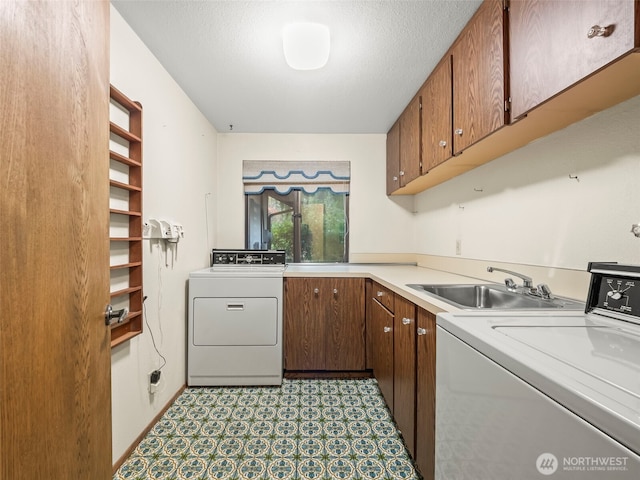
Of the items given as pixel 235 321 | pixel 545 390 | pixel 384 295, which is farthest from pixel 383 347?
pixel 545 390

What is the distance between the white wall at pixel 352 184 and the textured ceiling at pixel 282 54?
0.45 metres

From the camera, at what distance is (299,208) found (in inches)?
124

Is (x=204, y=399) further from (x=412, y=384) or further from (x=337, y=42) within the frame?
(x=337, y=42)

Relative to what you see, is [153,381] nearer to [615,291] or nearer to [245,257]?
[245,257]

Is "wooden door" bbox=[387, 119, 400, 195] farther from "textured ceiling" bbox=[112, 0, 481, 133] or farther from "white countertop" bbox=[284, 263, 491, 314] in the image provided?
"white countertop" bbox=[284, 263, 491, 314]

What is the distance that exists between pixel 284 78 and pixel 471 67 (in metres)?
1.15

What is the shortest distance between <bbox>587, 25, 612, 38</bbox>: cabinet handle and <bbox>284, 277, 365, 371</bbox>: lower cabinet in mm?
1891

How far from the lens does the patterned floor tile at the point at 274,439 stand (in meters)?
1.43

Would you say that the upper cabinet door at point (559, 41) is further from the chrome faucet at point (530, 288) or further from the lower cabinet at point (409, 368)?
the lower cabinet at point (409, 368)

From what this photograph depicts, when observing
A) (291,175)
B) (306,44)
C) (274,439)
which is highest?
(306,44)

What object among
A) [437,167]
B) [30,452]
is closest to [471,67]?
[437,167]

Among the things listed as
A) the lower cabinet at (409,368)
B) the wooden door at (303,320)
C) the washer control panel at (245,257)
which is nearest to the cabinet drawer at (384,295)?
the lower cabinet at (409,368)

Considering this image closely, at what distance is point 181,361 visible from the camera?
7.22 feet

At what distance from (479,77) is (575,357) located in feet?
4.12
